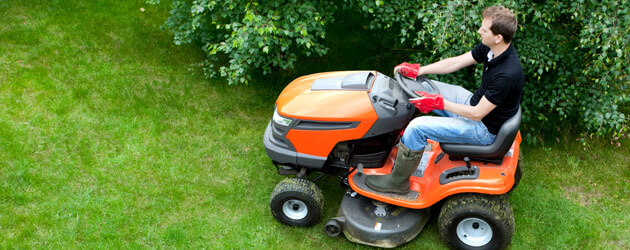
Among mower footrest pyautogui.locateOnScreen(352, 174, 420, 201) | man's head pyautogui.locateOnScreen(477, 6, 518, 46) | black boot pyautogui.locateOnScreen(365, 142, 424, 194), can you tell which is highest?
man's head pyautogui.locateOnScreen(477, 6, 518, 46)

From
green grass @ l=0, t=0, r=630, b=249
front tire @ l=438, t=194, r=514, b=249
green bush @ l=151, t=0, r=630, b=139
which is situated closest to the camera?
front tire @ l=438, t=194, r=514, b=249

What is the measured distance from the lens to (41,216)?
4.25 metres

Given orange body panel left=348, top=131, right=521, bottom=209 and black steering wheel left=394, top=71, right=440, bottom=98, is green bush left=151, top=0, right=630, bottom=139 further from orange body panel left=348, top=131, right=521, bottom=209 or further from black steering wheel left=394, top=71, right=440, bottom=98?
orange body panel left=348, top=131, right=521, bottom=209

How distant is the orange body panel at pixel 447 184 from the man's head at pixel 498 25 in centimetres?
89

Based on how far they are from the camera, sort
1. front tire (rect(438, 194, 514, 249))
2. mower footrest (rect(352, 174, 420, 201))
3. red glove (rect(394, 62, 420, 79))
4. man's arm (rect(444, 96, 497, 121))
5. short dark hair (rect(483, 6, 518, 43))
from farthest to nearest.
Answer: red glove (rect(394, 62, 420, 79)) < mower footrest (rect(352, 174, 420, 201)) < front tire (rect(438, 194, 514, 249)) < man's arm (rect(444, 96, 497, 121)) < short dark hair (rect(483, 6, 518, 43))

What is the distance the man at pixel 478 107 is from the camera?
359 cm

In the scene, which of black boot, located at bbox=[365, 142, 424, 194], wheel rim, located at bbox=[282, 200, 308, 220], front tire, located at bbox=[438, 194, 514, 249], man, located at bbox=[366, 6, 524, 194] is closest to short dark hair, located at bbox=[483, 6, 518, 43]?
man, located at bbox=[366, 6, 524, 194]

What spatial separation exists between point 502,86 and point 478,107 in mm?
198

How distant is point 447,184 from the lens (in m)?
3.95

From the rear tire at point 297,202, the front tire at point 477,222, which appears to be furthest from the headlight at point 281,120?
the front tire at point 477,222

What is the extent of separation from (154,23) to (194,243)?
3760mm

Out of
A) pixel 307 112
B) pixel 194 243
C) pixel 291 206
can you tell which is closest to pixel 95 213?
pixel 194 243

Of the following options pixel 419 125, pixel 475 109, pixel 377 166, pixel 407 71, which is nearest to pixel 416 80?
pixel 407 71

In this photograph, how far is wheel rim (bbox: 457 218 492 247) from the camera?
407 cm
